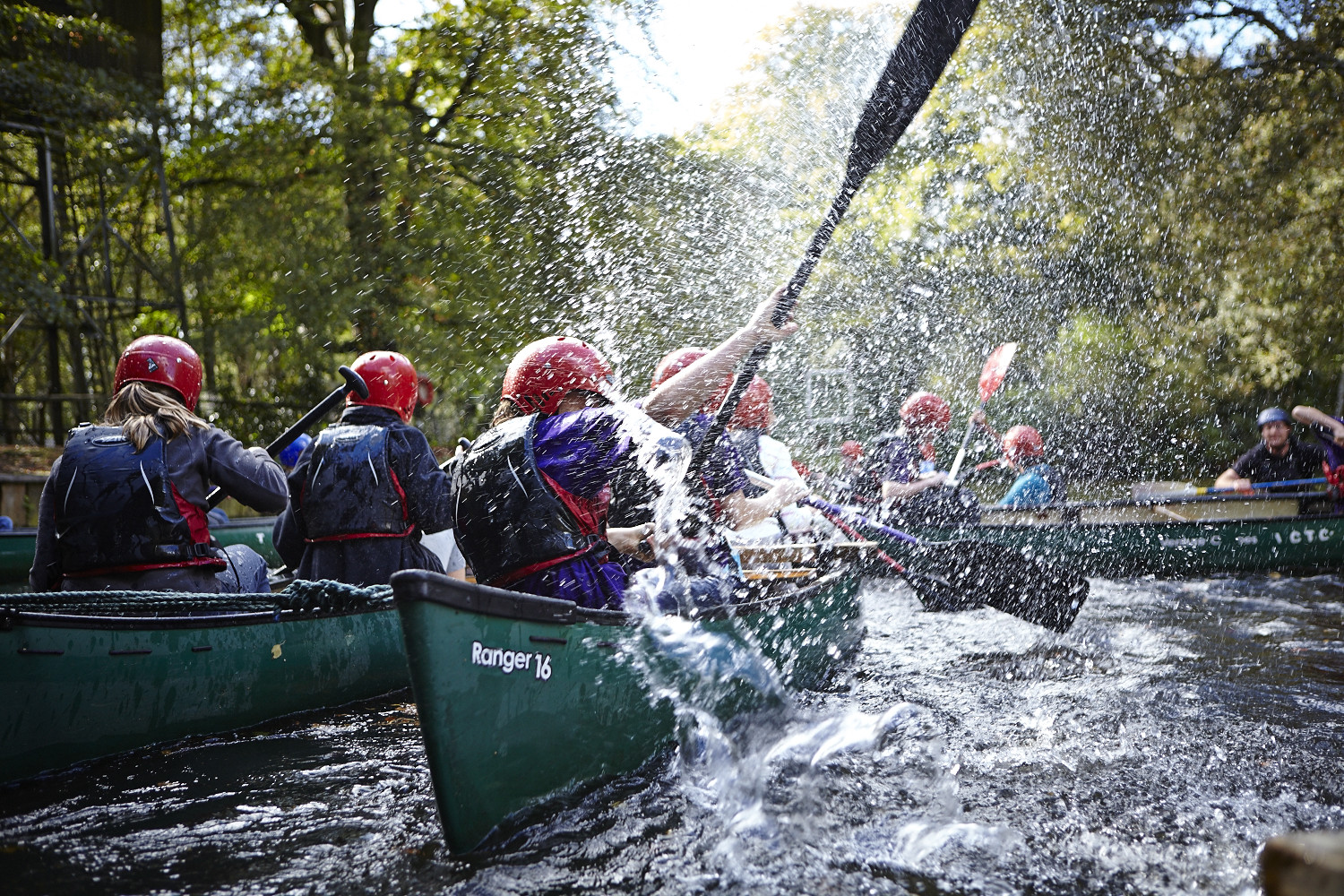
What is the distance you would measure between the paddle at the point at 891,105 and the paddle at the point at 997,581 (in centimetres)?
150

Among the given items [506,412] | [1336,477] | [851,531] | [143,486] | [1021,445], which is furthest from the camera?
[1021,445]

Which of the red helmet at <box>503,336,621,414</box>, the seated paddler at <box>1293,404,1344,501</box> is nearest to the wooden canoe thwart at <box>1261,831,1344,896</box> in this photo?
the red helmet at <box>503,336,621,414</box>

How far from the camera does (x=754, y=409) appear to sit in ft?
23.3

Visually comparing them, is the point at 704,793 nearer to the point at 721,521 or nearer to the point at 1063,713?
the point at 721,521

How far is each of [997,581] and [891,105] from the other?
12.1 ft

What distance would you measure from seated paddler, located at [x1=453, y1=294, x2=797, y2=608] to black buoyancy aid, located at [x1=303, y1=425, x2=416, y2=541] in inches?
57.4

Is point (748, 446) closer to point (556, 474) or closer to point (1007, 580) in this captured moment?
point (1007, 580)

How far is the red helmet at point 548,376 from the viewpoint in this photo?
4438mm

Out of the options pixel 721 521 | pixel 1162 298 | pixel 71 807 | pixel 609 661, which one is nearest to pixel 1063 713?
pixel 721 521

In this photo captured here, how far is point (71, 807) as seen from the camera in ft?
13.1

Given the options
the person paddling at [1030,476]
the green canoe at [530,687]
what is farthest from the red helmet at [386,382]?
the person paddling at [1030,476]

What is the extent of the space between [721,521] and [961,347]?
67.4ft

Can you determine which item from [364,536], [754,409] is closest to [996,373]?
[754,409]

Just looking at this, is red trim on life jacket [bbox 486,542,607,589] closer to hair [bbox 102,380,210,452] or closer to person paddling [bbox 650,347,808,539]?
person paddling [bbox 650,347,808,539]
